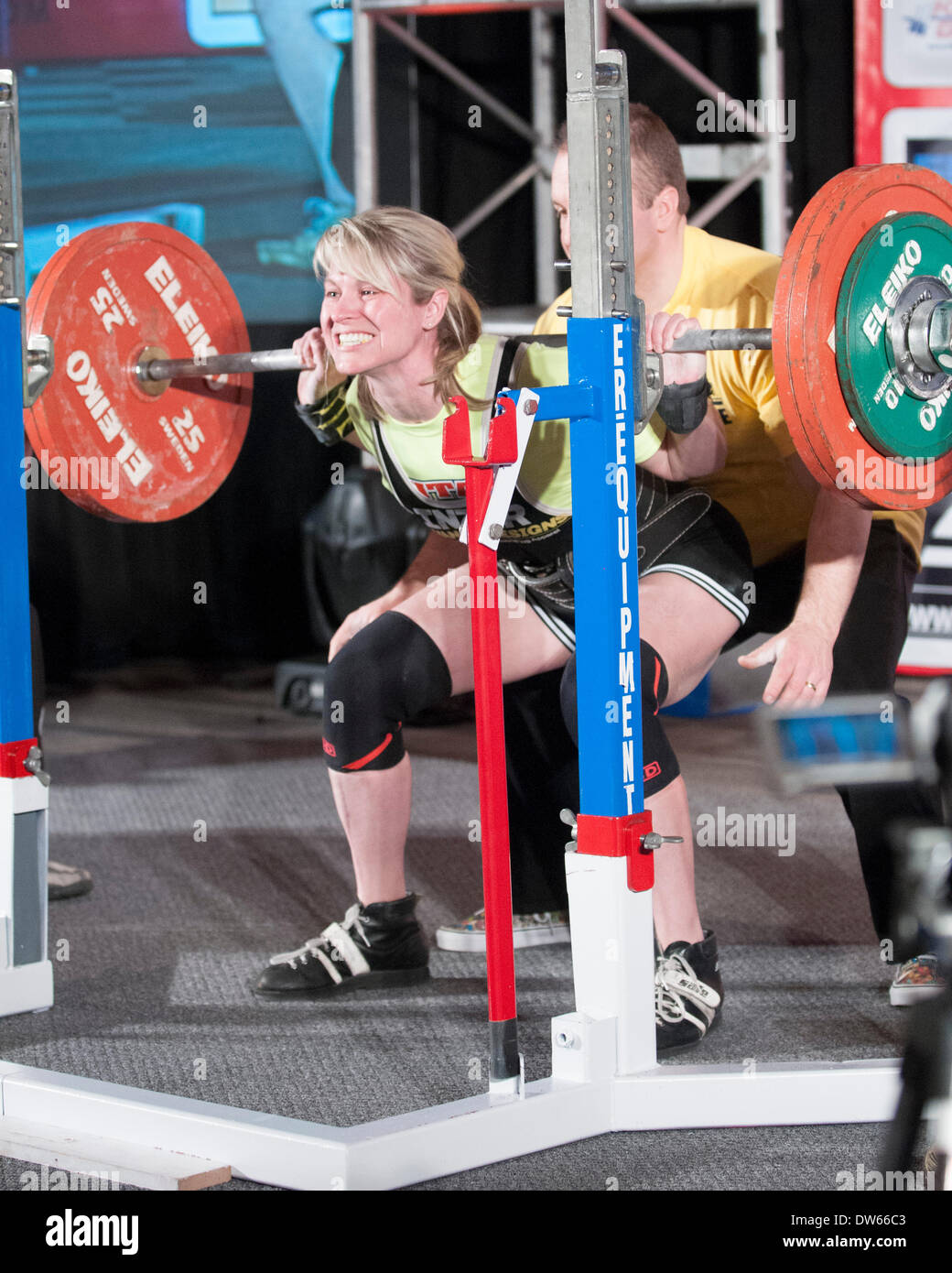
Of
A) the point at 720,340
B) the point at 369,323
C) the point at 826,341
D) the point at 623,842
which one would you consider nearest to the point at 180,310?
the point at 369,323

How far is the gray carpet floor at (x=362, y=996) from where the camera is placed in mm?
2025

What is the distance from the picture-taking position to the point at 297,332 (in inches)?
223

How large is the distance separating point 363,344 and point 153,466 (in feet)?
1.90

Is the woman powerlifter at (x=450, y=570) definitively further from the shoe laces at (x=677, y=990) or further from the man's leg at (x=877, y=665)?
the man's leg at (x=877, y=665)

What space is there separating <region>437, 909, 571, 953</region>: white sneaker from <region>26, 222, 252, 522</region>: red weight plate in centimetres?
87

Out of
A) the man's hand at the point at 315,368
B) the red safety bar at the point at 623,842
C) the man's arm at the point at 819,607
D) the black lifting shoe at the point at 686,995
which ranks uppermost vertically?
the man's hand at the point at 315,368

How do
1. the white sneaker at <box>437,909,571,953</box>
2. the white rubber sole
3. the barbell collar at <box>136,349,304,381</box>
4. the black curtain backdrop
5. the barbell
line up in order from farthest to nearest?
the black curtain backdrop → the white sneaker at <box>437,909,571,953</box> → the barbell collar at <box>136,349,304,381</box> → the white rubber sole → the barbell

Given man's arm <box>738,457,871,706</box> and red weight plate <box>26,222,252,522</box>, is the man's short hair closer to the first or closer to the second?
man's arm <box>738,457,871,706</box>

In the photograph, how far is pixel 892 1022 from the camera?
7.95 feet

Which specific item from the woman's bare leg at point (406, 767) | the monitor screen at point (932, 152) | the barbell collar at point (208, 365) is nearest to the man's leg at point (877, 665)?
the woman's bare leg at point (406, 767)

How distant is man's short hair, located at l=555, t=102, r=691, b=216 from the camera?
2479 millimetres

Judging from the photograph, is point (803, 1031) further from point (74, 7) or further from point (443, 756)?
point (74, 7)

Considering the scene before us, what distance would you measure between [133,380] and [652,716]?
111 cm

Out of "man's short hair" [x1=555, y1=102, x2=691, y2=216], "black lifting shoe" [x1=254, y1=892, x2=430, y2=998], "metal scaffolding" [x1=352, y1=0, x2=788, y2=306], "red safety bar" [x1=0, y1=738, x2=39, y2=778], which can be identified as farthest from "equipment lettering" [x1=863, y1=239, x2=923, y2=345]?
"metal scaffolding" [x1=352, y1=0, x2=788, y2=306]
